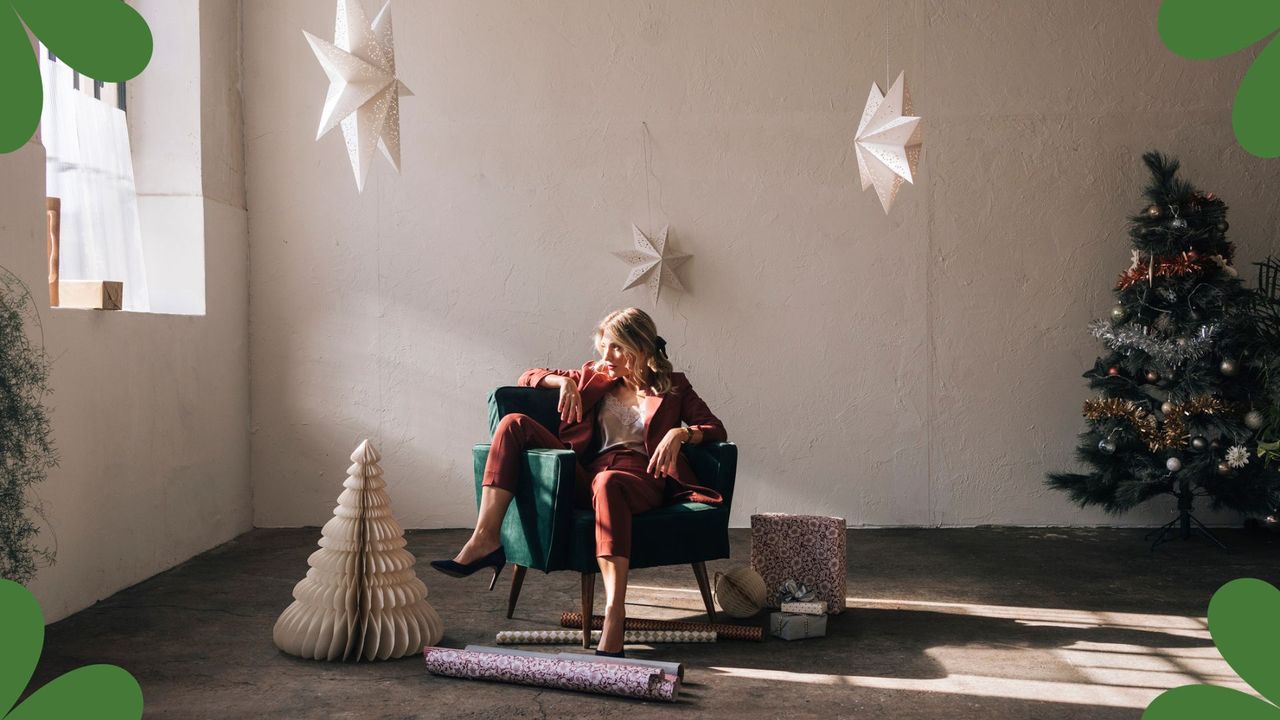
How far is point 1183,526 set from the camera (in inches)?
204

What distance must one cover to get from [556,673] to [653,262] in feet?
9.34

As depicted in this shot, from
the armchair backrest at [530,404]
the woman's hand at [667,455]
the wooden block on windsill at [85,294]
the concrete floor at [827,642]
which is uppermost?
the wooden block on windsill at [85,294]

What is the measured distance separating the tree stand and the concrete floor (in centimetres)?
9

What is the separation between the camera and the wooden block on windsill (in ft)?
13.1

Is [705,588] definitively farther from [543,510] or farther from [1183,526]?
[1183,526]

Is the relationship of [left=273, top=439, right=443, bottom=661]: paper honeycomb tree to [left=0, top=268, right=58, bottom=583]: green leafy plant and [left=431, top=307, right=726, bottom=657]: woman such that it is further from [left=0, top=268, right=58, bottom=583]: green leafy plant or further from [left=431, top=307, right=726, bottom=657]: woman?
[left=0, top=268, right=58, bottom=583]: green leafy plant

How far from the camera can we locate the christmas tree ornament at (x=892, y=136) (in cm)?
397

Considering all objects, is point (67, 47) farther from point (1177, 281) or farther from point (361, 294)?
point (1177, 281)

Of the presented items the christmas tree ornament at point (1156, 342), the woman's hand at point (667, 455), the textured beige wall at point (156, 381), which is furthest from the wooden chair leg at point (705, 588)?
the christmas tree ornament at point (1156, 342)

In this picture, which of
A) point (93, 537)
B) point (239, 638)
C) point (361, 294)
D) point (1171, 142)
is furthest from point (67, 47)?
point (1171, 142)

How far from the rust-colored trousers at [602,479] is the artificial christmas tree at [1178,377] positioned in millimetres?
2611

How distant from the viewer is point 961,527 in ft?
18.1

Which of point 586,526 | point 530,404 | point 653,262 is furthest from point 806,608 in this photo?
point 653,262

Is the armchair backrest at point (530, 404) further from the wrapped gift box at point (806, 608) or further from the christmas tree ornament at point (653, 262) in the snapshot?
the christmas tree ornament at point (653, 262)
